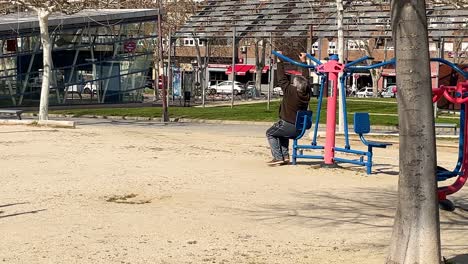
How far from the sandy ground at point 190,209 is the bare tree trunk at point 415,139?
1016 millimetres

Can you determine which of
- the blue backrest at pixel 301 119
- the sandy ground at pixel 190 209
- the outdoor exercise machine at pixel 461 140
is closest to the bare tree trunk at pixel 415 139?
the sandy ground at pixel 190 209

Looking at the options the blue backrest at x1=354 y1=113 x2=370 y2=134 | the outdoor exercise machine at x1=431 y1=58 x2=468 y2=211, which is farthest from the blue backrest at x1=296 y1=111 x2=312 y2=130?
the outdoor exercise machine at x1=431 y1=58 x2=468 y2=211

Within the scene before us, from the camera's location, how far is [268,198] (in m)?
10.9

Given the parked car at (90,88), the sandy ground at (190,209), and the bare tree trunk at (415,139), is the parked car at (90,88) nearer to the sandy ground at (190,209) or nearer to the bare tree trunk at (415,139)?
the sandy ground at (190,209)

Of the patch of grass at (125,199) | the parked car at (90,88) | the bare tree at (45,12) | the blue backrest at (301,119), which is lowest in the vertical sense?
the patch of grass at (125,199)

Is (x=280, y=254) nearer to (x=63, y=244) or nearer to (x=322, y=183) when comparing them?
(x=63, y=244)

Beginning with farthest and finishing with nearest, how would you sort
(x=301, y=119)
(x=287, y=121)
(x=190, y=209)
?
(x=287, y=121)
(x=301, y=119)
(x=190, y=209)

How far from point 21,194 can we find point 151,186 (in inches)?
75.9

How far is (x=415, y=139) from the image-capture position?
20.7 ft

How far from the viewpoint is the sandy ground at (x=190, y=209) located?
7.52m

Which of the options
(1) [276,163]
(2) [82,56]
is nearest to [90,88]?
(2) [82,56]

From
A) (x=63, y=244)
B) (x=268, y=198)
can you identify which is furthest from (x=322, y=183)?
(x=63, y=244)

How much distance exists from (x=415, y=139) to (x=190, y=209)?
4099 millimetres

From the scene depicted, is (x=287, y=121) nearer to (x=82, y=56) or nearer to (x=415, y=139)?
(x=415, y=139)
